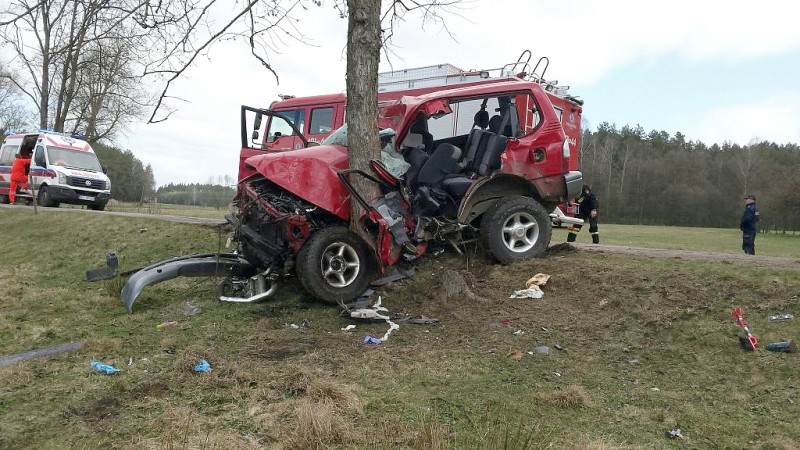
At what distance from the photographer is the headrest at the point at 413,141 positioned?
7270mm

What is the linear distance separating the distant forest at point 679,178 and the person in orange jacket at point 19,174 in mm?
56717

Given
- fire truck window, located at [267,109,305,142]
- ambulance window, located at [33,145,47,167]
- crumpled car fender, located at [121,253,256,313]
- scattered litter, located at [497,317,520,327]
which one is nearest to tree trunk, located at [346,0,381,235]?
Answer: crumpled car fender, located at [121,253,256,313]

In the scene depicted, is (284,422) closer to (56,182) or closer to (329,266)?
Answer: (329,266)

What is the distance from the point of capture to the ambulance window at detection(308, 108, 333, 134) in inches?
513

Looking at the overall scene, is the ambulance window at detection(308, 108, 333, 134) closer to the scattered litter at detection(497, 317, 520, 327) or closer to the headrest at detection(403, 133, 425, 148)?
the headrest at detection(403, 133, 425, 148)

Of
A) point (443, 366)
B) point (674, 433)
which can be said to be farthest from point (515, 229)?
point (674, 433)

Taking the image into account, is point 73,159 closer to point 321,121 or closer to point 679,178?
point 321,121

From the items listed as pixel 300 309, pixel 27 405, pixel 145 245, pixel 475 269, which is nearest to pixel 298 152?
pixel 300 309

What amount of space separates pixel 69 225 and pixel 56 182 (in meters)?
5.65

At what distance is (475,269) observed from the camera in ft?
22.4

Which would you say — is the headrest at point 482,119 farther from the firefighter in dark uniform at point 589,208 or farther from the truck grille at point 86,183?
the truck grille at point 86,183

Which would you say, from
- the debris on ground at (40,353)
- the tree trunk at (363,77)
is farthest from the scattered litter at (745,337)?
→ the debris on ground at (40,353)

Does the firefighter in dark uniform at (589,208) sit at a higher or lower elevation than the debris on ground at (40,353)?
higher

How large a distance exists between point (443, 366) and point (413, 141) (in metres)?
3.60
